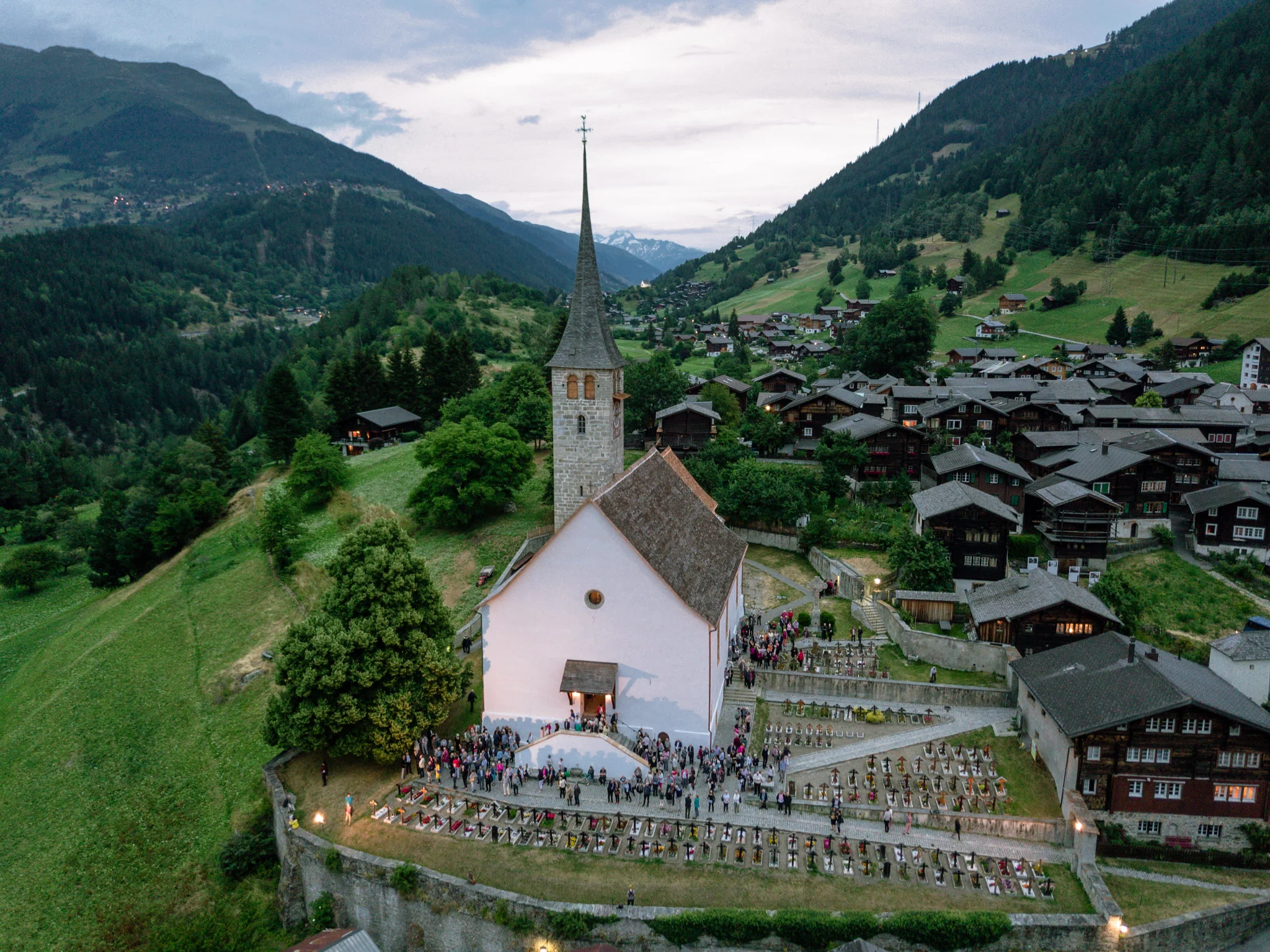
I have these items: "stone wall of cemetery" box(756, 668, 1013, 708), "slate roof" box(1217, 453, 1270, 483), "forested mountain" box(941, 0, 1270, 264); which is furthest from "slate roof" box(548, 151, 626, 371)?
"forested mountain" box(941, 0, 1270, 264)

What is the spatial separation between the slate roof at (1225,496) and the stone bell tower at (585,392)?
131 feet

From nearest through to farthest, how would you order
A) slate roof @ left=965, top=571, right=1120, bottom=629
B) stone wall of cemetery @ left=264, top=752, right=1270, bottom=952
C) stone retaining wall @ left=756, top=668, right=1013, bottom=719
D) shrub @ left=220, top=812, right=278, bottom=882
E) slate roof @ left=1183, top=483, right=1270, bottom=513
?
stone wall of cemetery @ left=264, top=752, right=1270, bottom=952, shrub @ left=220, top=812, right=278, bottom=882, stone retaining wall @ left=756, top=668, right=1013, bottom=719, slate roof @ left=965, top=571, right=1120, bottom=629, slate roof @ left=1183, top=483, right=1270, bottom=513

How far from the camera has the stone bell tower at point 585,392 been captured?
142 feet

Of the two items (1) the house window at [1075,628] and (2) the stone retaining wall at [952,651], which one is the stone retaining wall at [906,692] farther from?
(1) the house window at [1075,628]

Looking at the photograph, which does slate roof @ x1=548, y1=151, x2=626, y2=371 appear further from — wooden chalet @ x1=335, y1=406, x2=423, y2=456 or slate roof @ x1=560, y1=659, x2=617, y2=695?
wooden chalet @ x1=335, y1=406, x2=423, y2=456

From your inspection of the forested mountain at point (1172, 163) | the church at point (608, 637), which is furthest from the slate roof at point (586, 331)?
the forested mountain at point (1172, 163)

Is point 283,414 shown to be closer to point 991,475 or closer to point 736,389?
point 736,389

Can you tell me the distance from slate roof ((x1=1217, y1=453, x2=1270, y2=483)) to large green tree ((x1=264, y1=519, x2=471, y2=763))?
5602 centimetres

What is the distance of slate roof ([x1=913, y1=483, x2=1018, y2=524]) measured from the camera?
48531mm

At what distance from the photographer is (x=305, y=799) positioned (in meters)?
31.4

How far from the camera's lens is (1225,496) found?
5206 cm

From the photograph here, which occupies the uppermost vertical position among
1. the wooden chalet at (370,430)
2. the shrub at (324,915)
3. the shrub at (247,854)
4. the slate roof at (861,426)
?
the slate roof at (861,426)

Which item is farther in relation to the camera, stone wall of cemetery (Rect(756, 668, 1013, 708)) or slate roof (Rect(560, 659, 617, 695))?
stone wall of cemetery (Rect(756, 668, 1013, 708))

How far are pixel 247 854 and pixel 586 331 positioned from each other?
29434 millimetres
